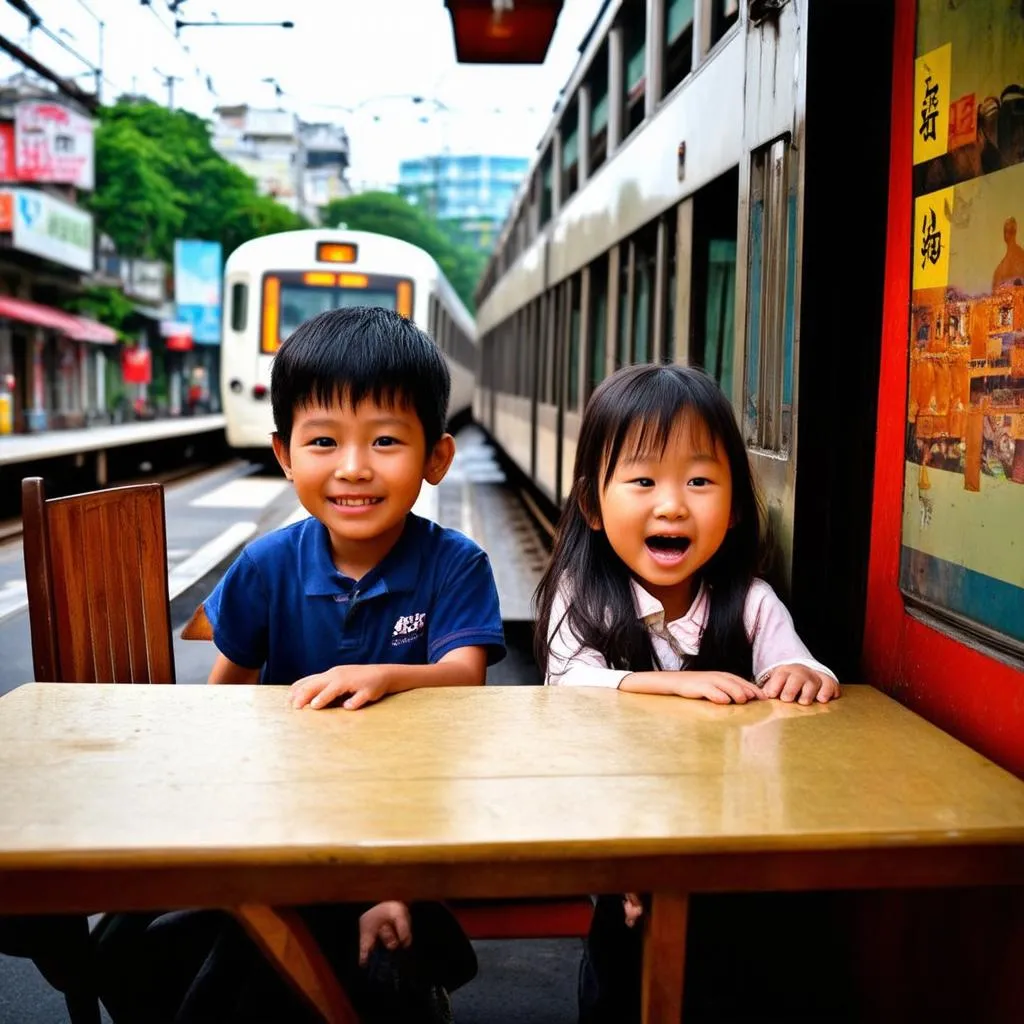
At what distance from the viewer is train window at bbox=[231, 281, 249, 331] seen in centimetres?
1249

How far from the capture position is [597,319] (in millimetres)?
6211

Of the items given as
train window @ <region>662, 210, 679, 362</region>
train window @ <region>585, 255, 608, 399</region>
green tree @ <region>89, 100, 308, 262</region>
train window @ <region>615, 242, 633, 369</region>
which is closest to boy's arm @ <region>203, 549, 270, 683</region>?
train window @ <region>662, 210, 679, 362</region>

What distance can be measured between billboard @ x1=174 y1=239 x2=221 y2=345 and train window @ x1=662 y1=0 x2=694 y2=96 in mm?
30292

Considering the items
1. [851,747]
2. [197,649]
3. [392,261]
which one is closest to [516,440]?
[392,261]

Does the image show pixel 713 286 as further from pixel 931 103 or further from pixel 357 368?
pixel 357 368

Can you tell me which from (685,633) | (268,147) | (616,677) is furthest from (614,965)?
(268,147)

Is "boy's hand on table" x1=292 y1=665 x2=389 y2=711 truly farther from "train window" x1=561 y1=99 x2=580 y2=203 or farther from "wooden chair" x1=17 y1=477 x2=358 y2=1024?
"train window" x1=561 y1=99 x2=580 y2=203

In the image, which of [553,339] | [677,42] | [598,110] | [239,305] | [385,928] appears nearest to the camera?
[385,928]

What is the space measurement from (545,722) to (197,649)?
12.6 feet

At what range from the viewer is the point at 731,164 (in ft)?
10.9

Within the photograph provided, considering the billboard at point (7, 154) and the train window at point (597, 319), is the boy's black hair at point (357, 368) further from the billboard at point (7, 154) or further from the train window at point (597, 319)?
the billboard at point (7, 154)

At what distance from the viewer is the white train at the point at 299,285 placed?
39.9 ft

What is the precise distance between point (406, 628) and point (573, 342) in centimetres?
533

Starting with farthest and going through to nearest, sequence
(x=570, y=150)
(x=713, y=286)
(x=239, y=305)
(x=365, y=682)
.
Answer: (x=239, y=305), (x=570, y=150), (x=713, y=286), (x=365, y=682)
